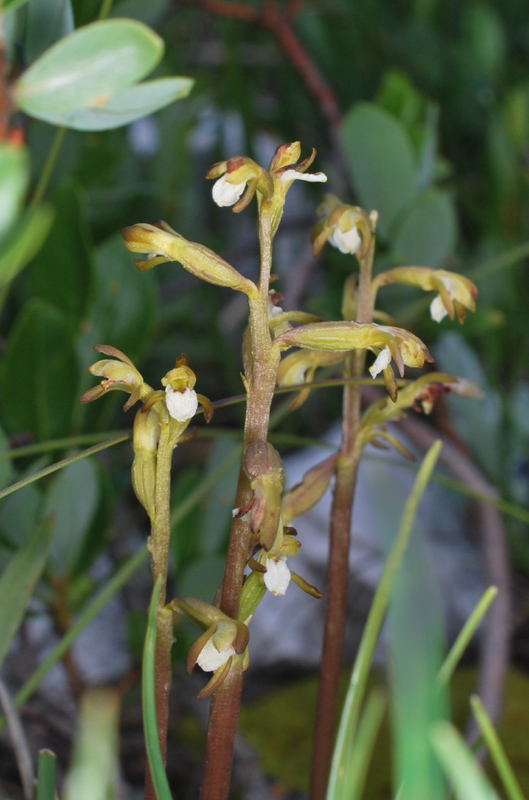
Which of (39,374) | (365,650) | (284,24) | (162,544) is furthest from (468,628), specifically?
(284,24)

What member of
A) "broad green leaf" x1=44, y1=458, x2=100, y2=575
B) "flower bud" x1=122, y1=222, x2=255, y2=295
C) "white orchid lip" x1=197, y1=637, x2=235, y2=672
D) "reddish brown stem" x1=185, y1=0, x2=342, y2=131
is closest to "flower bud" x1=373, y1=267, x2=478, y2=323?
"flower bud" x1=122, y1=222, x2=255, y2=295

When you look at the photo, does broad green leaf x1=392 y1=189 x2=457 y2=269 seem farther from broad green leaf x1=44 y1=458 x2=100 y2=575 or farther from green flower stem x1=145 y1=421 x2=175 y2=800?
green flower stem x1=145 y1=421 x2=175 y2=800

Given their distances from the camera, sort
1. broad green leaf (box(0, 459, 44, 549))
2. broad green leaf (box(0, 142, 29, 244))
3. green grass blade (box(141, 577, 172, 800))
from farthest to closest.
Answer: broad green leaf (box(0, 459, 44, 549)) < green grass blade (box(141, 577, 172, 800)) < broad green leaf (box(0, 142, 29, 244))

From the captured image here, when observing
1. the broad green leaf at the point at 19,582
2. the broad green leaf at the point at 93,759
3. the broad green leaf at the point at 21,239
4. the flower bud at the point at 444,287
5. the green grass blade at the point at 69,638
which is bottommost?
the green grass blade at the point at 69,638

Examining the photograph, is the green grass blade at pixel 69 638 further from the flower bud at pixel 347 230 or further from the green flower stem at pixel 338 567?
the flower bud at pixel 347 230

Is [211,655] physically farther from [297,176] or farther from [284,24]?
[284,24]

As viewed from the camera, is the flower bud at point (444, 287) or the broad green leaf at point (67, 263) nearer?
the flower bud at point (444, 287)

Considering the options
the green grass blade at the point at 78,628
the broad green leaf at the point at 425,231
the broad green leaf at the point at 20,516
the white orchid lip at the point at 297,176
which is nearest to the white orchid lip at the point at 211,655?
the green grass blade at the point at 78,628
